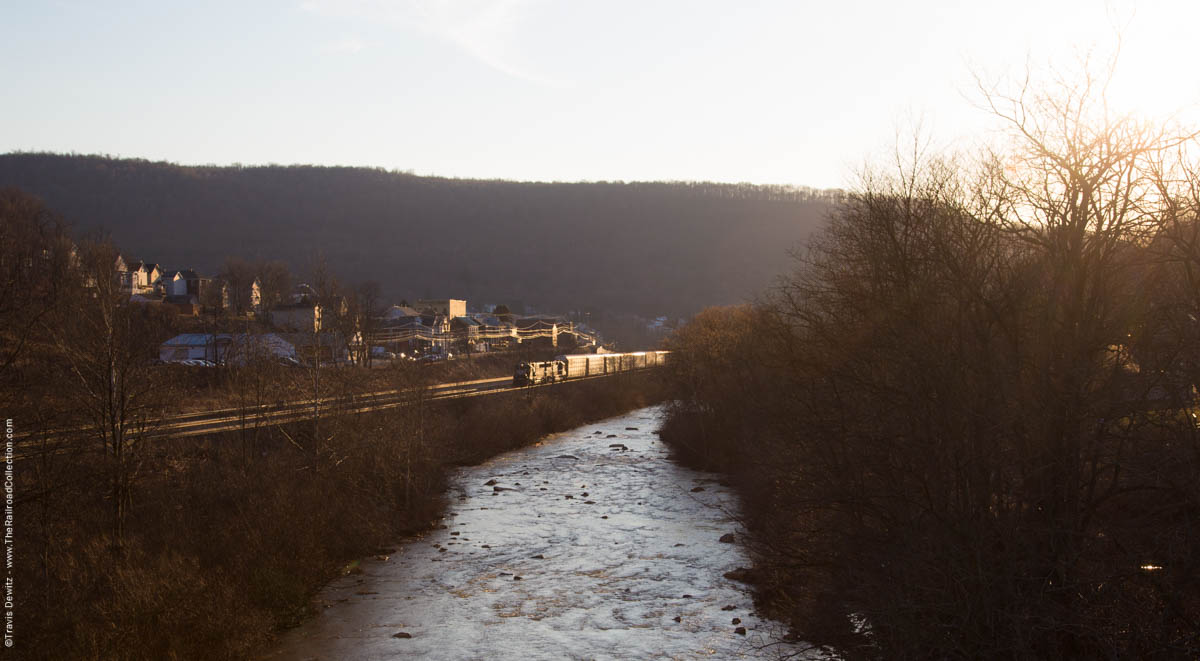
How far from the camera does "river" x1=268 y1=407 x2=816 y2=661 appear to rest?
50.8ft

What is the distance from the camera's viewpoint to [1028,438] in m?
10.8

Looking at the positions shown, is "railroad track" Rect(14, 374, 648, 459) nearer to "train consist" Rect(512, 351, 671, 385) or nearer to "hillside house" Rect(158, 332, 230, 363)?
"train consist" Rect(512, 351, 671, 385)

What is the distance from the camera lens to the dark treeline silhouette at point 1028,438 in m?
9.49

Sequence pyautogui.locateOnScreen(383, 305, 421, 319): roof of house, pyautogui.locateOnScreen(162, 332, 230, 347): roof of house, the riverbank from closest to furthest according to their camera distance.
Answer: the riverbank → pyautogui.locateOnScreen(162, 332, 230, 347): roof of house → pyautogui.locateOnScreen(383, 305, 421, 319): roof of house

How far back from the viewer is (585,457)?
3881 cm

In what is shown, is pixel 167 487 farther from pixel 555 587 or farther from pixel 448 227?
pixel 448 227

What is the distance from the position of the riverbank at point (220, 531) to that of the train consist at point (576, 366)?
22.9 m

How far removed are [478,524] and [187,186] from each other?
138132 mm

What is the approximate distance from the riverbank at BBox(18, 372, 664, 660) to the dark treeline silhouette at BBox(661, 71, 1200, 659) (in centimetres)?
928

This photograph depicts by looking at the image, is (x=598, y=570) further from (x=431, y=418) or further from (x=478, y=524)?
(x=431, y=418)

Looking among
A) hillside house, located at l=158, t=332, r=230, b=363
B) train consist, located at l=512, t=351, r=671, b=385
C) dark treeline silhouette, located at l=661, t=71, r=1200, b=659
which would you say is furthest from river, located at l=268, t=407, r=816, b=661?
hillside house, located at l=158, t=332, r=230, b=363

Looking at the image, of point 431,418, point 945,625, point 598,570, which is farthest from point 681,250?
point 945,625

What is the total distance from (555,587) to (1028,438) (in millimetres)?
10767

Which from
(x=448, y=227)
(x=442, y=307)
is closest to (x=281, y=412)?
(x=442, y=307)
